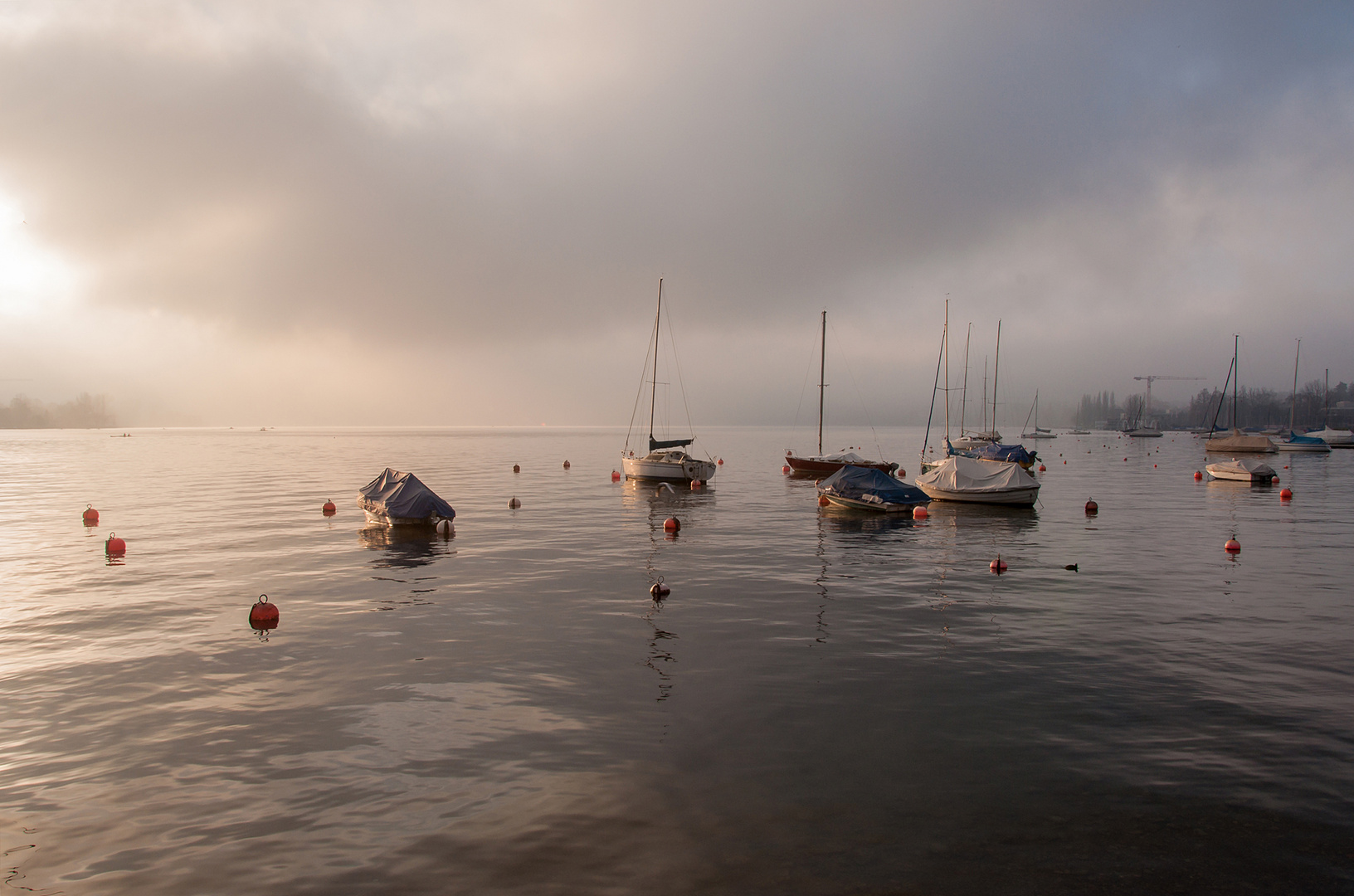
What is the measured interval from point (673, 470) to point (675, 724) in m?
47.5

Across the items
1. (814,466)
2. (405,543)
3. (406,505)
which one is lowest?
(405,543)

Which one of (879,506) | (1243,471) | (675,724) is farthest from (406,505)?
(1243,471)

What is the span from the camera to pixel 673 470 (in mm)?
Result: 59219

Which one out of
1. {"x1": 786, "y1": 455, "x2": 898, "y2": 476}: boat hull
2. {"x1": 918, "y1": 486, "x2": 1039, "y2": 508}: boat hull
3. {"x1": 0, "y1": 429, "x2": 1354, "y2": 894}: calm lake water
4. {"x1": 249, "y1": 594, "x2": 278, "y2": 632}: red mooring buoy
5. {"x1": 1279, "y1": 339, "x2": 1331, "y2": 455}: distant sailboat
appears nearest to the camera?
{"x1": 0, "y1": 429, "x2": 1354, "y2": 894}: calm lake water

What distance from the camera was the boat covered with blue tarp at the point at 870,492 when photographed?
40.0 metres

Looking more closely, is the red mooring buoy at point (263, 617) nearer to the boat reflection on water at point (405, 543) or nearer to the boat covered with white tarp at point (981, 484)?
the boat reflection on water at point (405, 543)

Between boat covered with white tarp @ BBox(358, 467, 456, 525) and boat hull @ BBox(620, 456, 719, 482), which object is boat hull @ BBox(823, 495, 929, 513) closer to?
boat hull @ BBox(620, 456, 719, 482)

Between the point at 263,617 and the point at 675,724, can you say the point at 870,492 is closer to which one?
the point at 675,724

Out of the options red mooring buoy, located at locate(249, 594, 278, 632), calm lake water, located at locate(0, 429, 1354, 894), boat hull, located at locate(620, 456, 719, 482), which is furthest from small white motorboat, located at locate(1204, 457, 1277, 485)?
red mooring buoy, located at locate(249, 594, 278, 632)

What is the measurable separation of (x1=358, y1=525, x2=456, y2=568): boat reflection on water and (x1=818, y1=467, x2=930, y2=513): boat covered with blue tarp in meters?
21.0

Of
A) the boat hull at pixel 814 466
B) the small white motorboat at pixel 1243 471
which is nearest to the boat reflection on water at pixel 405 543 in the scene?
the boat hull at pixel 814 466

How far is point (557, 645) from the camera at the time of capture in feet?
53.0

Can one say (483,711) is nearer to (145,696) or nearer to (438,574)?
(145,696)

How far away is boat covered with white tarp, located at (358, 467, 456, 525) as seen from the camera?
3300cm
